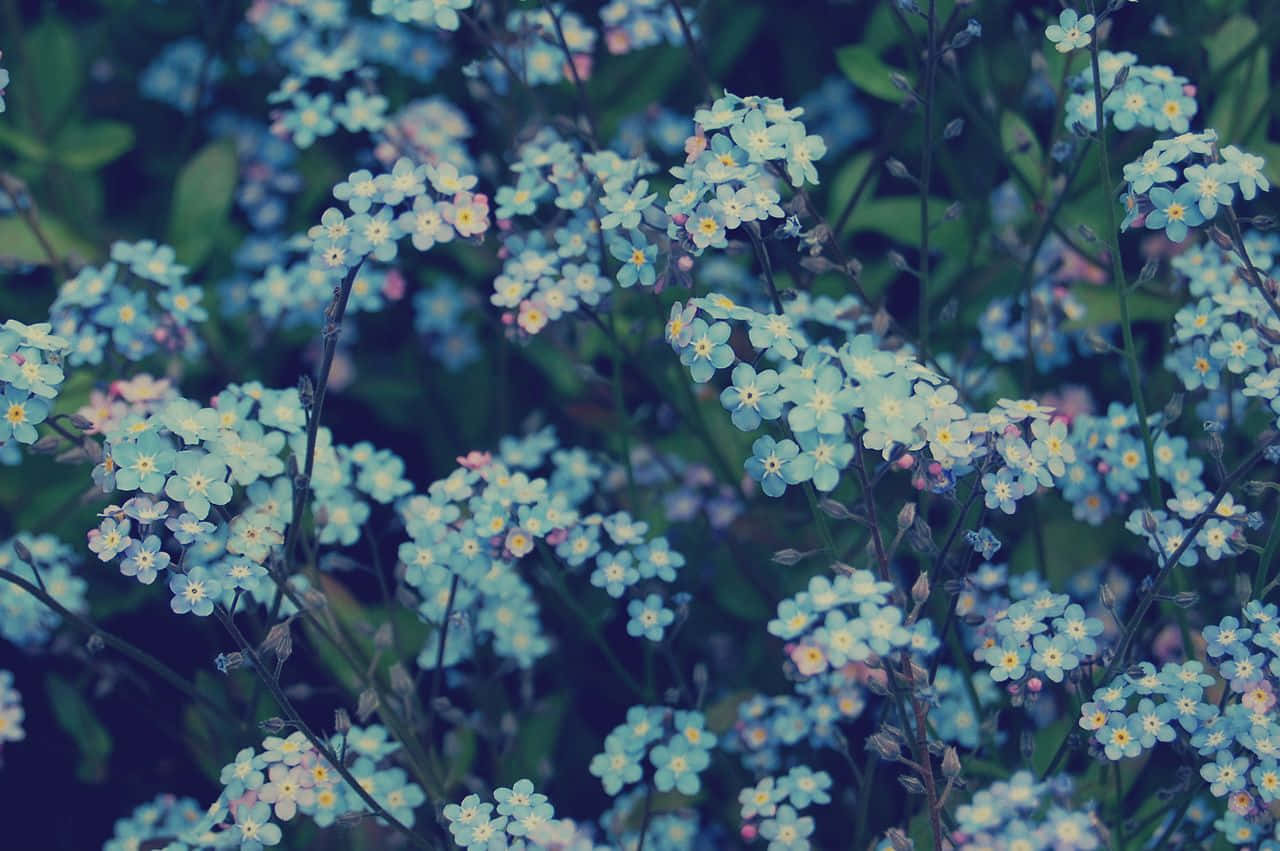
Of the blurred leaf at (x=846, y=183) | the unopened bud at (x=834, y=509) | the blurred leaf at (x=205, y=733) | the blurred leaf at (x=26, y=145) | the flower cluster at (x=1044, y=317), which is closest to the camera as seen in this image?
the unopened bud at (x=834, y=509)

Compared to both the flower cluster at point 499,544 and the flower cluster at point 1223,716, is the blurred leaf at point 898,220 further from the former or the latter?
the flower cluster at point 1223,716

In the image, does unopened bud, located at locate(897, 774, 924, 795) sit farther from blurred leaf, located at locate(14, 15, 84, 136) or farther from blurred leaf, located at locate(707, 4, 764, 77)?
blurred leaf, located at locate(14, 15, 84, 136)

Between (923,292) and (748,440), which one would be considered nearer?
(923,292)

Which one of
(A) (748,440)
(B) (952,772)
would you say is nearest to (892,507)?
(A) (748,440)

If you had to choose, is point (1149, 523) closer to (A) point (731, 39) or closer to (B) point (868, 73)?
(B) point (868, 73)

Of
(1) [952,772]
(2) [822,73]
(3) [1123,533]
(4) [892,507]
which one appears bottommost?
(1) [952,772]

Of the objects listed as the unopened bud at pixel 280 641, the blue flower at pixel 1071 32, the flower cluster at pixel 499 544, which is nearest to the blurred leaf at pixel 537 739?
the flower cluster at pixel 499 544

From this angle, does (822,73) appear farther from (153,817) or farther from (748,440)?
(153,817)

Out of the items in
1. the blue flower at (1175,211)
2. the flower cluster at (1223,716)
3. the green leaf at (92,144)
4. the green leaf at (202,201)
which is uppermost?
the green leaf at (92,144)

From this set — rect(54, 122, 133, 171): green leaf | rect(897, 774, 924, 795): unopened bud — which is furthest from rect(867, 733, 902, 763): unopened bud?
rect(54, 122, 133, 171): green leaf
